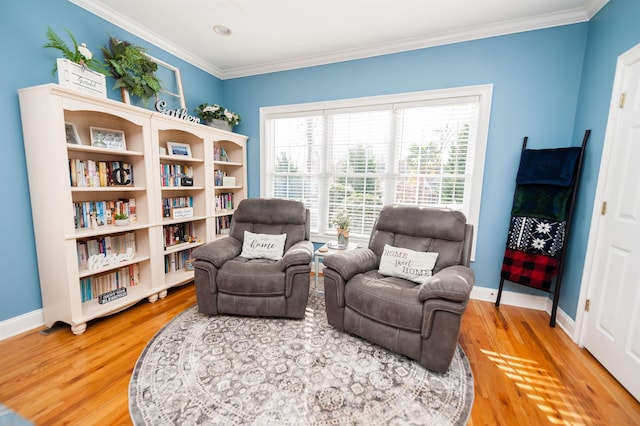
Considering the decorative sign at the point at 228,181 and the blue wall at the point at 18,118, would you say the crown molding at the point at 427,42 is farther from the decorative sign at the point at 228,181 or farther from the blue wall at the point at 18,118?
the blue wall at the point at 18,118

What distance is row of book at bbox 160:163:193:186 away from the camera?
9.27 feet

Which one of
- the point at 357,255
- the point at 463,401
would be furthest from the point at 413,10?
the point at 463,401

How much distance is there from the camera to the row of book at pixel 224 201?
349 centimetres

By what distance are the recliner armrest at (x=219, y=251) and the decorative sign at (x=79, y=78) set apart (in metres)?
1.46

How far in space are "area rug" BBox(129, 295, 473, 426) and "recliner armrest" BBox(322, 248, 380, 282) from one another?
0.51 metres

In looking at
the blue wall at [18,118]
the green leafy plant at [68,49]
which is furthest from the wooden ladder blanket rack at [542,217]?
the blue wall at [18,118]

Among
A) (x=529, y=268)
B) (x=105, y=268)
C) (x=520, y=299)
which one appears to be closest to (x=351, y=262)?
(x=529, y=268)

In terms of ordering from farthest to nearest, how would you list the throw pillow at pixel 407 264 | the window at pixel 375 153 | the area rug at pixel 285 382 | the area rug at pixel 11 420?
the window at pixel 375 153 → the throw pillow at pixel 407 264 → the area rug at pixel 285 382 → the area rug at pixel 11 420

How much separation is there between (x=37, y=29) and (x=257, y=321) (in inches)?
111

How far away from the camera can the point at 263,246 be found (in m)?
2.57

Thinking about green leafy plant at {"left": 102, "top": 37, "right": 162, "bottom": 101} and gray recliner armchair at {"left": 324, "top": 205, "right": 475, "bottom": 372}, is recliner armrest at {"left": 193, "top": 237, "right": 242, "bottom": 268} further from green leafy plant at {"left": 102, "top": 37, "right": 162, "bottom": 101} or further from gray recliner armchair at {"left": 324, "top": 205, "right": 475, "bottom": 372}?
green leafy plant at {"left": 102, "top": 37, "right": 162, "bottom": 101}

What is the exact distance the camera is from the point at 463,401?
4.86 ft

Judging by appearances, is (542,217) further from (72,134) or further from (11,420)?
(72,134)

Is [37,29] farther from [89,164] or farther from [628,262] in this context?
[628,262]
